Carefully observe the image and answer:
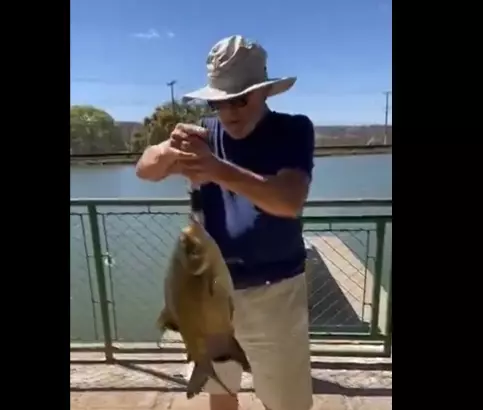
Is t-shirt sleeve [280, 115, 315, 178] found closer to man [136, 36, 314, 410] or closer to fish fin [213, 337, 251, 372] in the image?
man [136, 36, 314, 410]

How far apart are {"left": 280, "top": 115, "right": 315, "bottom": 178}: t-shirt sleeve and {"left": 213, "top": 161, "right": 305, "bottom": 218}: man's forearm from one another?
0.11ft

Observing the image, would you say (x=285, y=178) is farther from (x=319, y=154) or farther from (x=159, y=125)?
(x=159, y=125)

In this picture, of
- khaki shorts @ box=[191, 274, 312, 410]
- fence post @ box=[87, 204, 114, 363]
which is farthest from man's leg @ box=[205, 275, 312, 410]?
fence post @ box=[87, 204, 114, 363]

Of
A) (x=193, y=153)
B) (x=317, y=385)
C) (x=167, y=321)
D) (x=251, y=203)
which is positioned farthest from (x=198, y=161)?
(x=317, y=385)

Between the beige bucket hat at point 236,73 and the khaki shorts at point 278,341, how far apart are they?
0.32m

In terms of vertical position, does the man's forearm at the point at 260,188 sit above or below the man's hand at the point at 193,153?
below

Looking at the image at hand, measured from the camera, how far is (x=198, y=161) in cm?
96

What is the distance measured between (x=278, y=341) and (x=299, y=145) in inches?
13.8

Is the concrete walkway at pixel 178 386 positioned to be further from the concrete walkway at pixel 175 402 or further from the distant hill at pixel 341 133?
the distant hill at pixel 341 133

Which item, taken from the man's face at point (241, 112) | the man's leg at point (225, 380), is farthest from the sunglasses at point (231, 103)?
the man's leg at point (225, 380)

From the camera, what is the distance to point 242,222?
1.05m

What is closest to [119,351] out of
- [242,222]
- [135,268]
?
[135,268]

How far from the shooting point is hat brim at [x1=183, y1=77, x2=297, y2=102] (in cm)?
94

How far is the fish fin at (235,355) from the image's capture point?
1024mm
